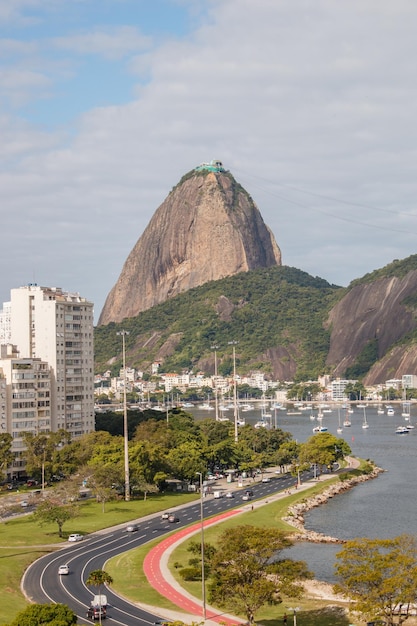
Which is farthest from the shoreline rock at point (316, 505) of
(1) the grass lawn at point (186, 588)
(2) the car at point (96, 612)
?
(2) the car at point (96, 612)

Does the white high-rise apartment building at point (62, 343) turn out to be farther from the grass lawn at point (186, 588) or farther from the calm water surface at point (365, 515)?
the grass lawn at point (186, 588)

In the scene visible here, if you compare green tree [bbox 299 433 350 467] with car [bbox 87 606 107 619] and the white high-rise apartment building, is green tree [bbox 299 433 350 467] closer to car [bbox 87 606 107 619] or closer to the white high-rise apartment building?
the white high-rise apartment building

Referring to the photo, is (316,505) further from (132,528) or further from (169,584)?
(169,584)

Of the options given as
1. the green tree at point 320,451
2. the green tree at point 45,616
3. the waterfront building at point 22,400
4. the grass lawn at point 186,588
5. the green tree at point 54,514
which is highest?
the waterfront building at point 22,400

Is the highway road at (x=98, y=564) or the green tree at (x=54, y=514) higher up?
the green tree at (x=54, y=514)

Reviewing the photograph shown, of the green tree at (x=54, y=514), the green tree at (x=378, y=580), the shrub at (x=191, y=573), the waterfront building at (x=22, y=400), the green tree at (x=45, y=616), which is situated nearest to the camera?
the green tree at (x=45, y=616)

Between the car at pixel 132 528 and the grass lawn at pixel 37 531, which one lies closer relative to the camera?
the grass lawn at pixel 37 531

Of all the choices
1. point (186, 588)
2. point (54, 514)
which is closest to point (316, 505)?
point (54, 514)
